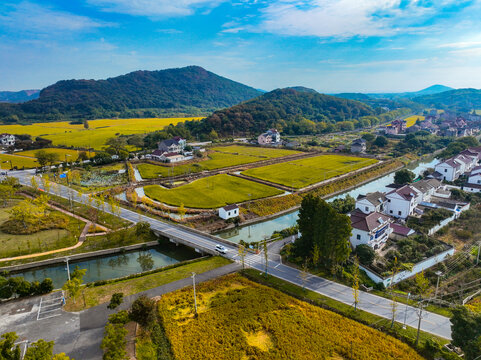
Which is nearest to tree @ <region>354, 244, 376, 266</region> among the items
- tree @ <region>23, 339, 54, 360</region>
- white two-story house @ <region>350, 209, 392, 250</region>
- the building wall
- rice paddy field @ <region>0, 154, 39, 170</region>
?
white two-story house @ <region>350, 209, 392, 250</region>

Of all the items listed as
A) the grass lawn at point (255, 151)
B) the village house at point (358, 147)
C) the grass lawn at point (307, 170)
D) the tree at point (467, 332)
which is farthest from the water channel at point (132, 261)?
the village house at point (358, 147)

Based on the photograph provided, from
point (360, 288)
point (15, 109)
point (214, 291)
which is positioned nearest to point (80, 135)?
point (15, 109)

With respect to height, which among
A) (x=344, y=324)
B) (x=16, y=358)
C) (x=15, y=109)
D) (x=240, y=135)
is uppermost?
(x=15, y=109)

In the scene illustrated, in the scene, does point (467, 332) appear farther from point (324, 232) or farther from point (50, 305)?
point (50, 305)

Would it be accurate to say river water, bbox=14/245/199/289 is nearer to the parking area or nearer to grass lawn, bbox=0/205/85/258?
the parking area

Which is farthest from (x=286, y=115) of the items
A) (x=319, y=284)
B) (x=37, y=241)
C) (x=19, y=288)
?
(x=19, y=288)

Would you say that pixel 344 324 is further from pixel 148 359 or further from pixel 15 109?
pixel 15 109

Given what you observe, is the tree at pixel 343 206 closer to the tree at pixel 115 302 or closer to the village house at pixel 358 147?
the tree at pixel 115 302
